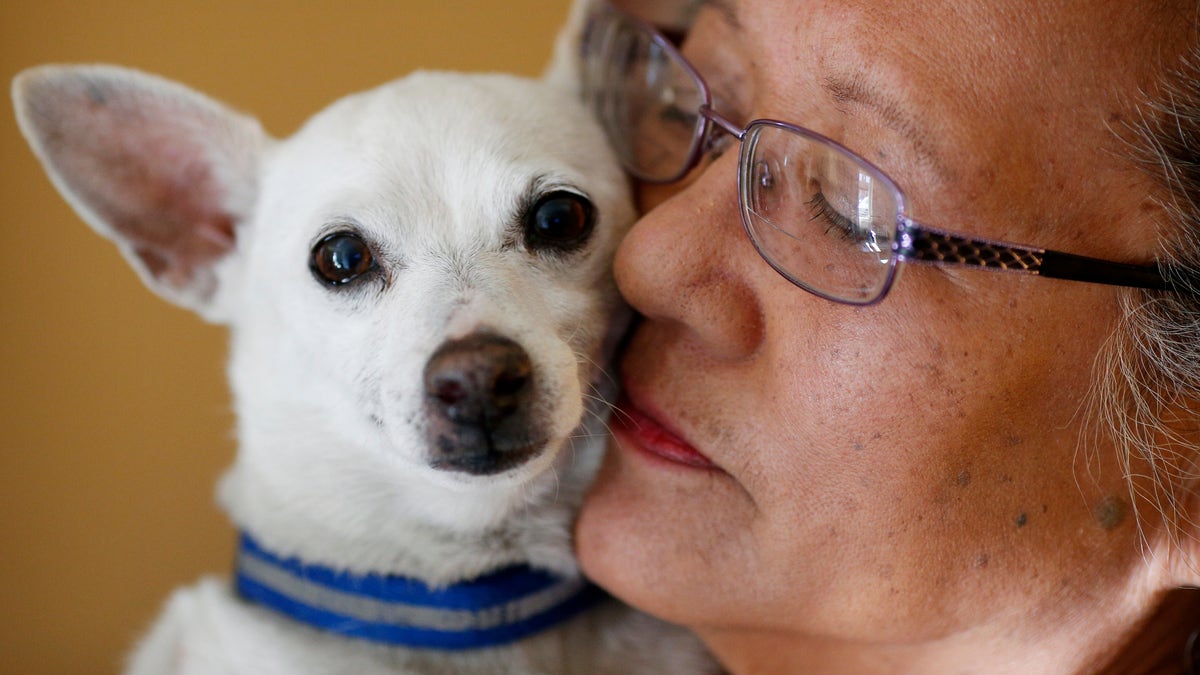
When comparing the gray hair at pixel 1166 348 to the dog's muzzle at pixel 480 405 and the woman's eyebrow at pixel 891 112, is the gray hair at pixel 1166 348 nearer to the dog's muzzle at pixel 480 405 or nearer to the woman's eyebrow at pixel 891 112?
the woman's eyebrow at pixel 891 112

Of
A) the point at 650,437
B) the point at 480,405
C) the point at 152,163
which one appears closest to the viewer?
the point at 480,405

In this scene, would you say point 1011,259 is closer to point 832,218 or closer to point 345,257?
point 832,218

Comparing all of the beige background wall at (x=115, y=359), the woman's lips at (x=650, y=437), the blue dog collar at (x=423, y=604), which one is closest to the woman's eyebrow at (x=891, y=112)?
the woman's lips at (x=650, y=437)

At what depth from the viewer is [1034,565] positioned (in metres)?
0.99

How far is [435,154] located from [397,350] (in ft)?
0.93

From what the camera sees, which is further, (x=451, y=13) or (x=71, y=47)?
(x=451, y=13)

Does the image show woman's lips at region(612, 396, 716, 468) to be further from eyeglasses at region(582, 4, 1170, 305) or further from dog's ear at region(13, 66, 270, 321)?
dog's ear at region(13, 66, 270, 321)

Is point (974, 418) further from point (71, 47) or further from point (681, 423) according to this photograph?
point (71, 47)

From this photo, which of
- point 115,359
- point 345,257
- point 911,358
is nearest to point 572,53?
point 345,257

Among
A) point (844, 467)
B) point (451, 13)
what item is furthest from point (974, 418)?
point (451, 13)

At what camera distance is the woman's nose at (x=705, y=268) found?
3.37ft

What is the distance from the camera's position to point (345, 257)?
3.97ft

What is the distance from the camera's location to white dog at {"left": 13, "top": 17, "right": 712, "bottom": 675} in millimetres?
1100

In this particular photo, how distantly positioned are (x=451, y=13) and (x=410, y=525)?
144cm
